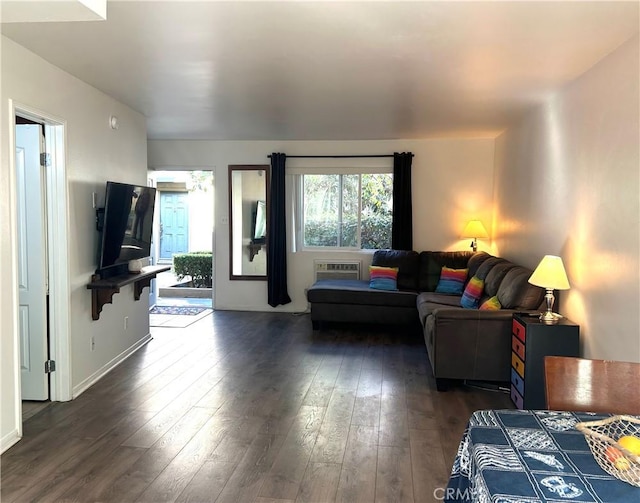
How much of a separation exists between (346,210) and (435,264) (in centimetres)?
153

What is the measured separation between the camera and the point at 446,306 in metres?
5.10

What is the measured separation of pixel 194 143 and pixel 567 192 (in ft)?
16.8

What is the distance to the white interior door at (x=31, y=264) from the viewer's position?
11.5 ft

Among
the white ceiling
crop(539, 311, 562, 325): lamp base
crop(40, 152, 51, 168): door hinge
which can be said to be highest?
the white ceiling

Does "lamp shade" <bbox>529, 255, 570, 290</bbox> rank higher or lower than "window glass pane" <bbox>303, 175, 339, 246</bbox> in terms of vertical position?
lower

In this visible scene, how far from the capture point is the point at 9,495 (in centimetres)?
241

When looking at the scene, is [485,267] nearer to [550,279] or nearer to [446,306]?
[446,306]

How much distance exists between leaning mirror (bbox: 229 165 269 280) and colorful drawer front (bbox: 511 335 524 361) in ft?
13.4

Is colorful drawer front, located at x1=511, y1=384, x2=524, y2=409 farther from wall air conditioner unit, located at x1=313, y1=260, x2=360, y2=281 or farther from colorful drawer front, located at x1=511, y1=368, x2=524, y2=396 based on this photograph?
wall air conditioner unit, located at x1=313, y1=260, x2=360, y2=281

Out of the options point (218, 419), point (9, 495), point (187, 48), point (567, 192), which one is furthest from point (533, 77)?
point (9, 495)

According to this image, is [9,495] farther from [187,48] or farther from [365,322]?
[365,322]

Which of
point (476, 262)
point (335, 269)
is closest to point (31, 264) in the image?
point (335, 269)

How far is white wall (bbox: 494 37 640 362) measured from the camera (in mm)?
2805

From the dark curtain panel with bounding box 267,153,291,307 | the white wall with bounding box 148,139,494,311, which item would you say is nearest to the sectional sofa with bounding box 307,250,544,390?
the white wall with bounding box 148,139,494,311
